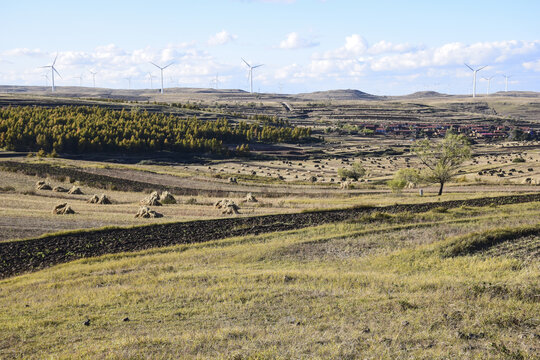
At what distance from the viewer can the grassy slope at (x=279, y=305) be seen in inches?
549

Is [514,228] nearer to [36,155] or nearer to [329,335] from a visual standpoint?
[329,335]

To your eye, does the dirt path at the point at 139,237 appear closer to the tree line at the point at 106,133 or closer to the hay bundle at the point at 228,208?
the hay bundle at the point at 228,208

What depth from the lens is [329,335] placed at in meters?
14.7

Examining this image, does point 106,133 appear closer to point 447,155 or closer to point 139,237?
point 447,155

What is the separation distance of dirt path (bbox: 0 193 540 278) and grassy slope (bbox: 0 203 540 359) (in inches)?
106

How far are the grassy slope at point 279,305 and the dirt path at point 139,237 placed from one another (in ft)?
8.82

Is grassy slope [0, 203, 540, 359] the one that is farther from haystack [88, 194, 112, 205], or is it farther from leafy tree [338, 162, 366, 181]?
leafy tree [338, 162, 366, 181]

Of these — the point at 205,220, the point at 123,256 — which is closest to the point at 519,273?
the point at 123,256

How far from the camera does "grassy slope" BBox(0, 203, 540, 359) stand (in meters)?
13.9

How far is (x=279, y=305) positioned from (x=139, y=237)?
20473 millimetres

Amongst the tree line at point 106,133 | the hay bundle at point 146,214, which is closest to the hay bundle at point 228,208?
the hay bundle at point 146,214

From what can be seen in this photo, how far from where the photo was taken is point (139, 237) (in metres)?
36.4

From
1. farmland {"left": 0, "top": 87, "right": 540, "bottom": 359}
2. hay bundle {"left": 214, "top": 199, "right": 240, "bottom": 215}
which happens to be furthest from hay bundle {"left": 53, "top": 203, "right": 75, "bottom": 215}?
hay bundle {"left": 214, "top": 199, "right": 240, "bottom": 215}

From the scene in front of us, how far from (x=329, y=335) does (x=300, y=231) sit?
73.5ft
